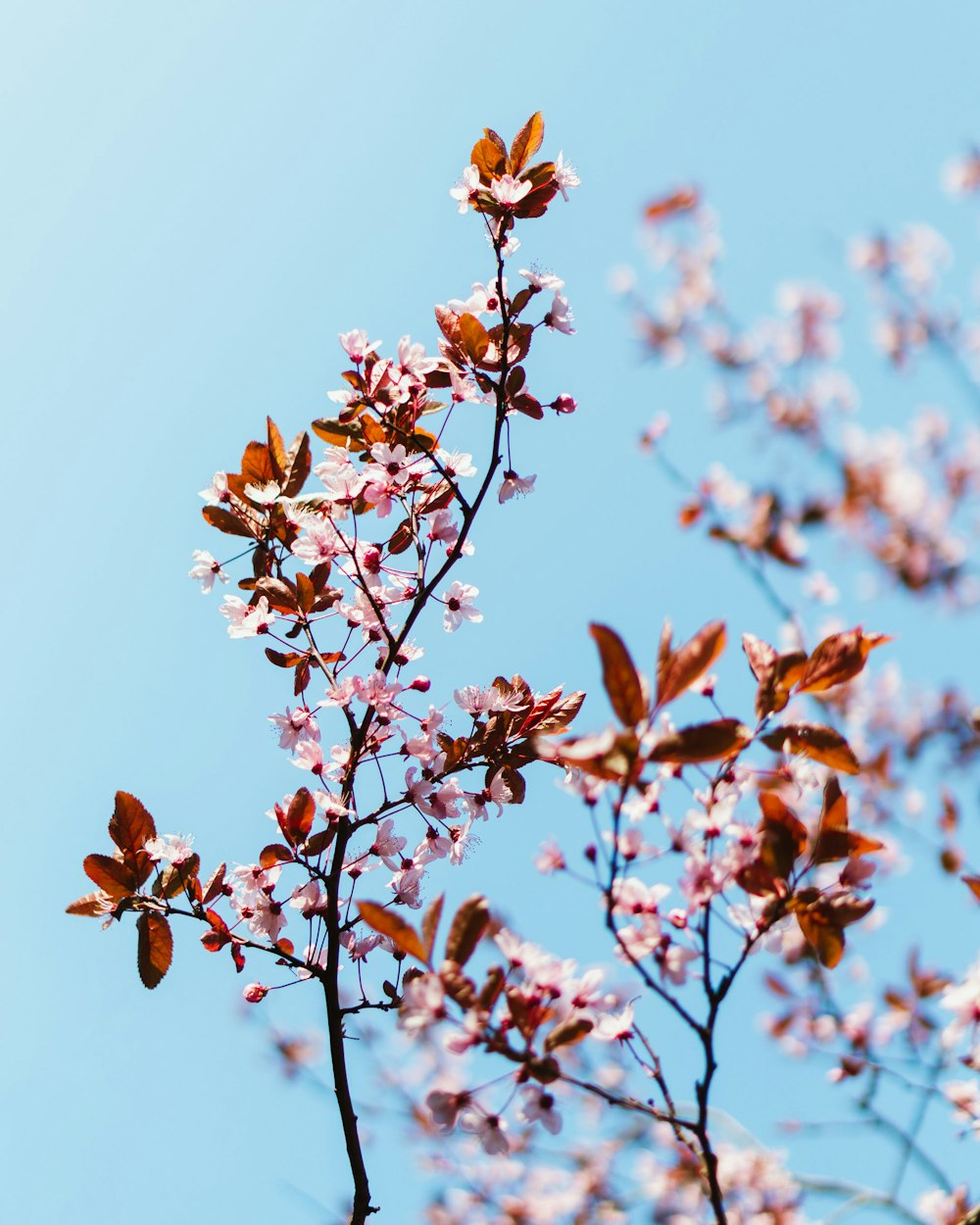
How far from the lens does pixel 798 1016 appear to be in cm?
471

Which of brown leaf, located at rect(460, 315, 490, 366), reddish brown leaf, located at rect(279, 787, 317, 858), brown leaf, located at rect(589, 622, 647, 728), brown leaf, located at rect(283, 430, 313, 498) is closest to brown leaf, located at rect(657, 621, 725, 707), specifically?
brown leaf, located at rect(589, 622, 647, 728)

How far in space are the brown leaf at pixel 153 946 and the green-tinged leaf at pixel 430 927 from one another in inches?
26.8

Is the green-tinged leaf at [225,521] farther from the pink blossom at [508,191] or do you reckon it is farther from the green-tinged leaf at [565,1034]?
the green-tinged leaf at [565,1034]

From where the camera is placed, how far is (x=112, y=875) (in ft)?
5.25

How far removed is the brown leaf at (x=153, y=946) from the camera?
5.17 ft

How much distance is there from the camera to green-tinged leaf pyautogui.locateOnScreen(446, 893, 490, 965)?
1.12 m

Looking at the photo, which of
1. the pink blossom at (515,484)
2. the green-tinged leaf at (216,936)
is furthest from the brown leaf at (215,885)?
the pink blossom at (515,484)

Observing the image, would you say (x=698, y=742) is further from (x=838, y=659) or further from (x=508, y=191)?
(x=508, y=191)

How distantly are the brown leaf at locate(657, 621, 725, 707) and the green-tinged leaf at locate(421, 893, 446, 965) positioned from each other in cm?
41

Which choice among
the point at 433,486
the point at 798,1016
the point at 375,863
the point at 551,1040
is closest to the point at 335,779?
the point at 375,863

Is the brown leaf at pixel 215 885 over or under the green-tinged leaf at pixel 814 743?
under

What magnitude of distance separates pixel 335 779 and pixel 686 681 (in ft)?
2.88

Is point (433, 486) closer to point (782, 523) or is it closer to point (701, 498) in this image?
point (701, 498)

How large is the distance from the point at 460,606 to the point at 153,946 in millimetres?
852
